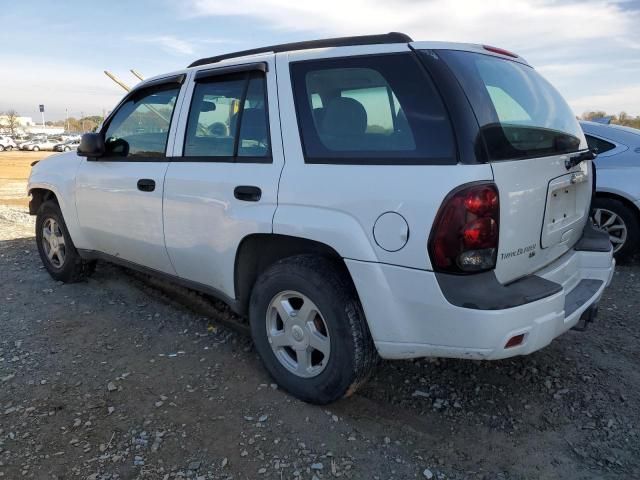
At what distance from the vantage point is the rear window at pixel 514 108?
2.35 m

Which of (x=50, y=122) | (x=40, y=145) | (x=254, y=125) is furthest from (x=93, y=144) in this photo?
(x=50, y=122)

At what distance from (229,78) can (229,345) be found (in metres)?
1.81

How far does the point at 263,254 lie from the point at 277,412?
900mm

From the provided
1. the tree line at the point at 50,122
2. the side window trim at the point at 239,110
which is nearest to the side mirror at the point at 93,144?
the side window trim at the point at 239,110

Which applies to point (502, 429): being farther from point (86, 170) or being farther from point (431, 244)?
point (86, 170)

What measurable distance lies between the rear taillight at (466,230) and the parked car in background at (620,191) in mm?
3710

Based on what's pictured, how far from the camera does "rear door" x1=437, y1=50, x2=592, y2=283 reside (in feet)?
7.64

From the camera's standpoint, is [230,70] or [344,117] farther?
[230,70]

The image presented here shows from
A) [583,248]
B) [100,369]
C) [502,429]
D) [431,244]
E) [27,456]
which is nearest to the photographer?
[431,244]

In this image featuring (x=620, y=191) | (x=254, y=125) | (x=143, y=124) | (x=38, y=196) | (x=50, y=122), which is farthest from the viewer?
(x=50, y=122)

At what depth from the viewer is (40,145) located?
5303cm

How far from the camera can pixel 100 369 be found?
3.33 metres

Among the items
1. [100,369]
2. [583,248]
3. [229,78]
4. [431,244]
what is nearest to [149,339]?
[100,369]

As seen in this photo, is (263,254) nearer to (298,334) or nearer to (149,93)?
(298,334)
